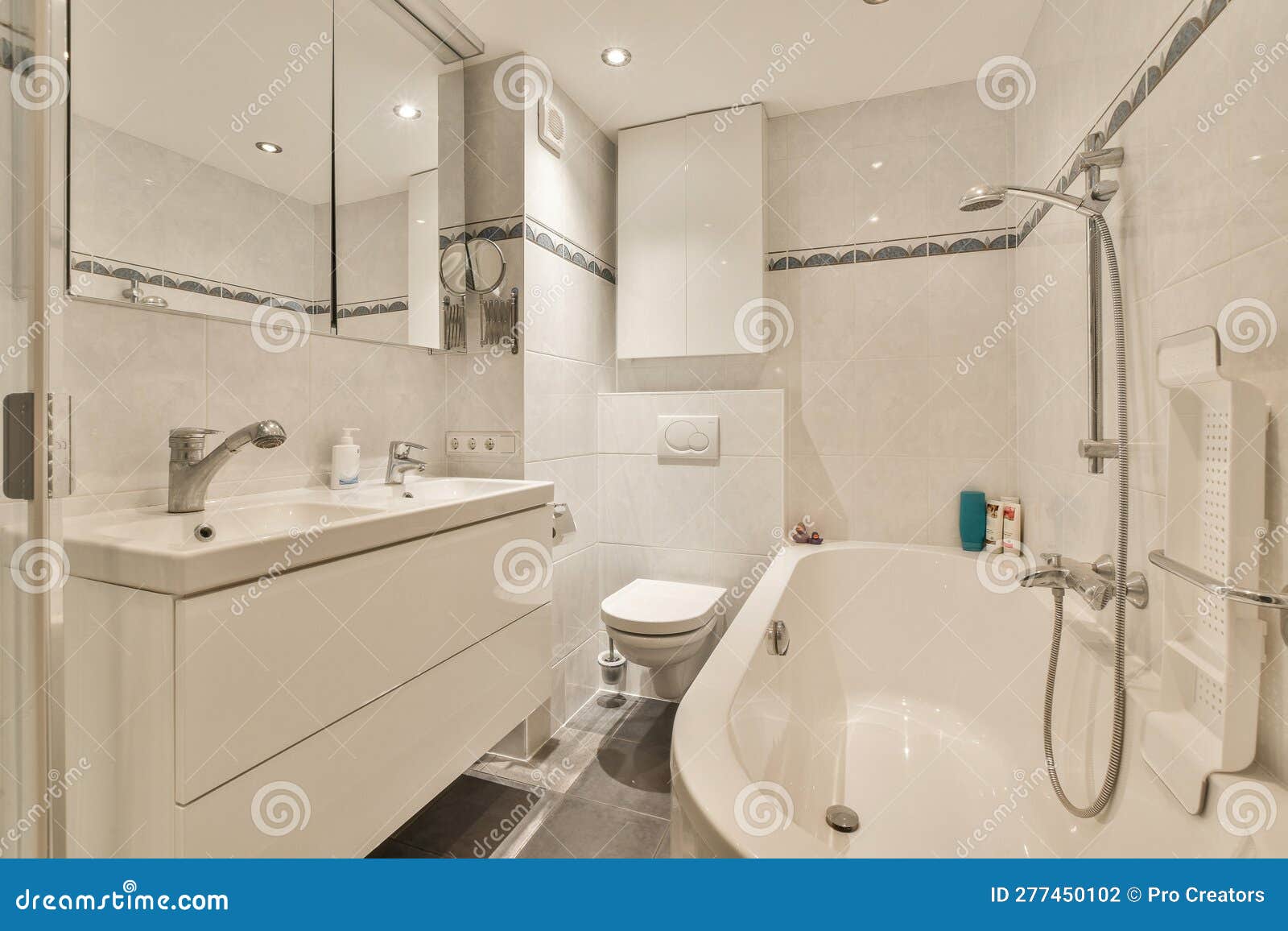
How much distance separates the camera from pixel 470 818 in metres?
1.68

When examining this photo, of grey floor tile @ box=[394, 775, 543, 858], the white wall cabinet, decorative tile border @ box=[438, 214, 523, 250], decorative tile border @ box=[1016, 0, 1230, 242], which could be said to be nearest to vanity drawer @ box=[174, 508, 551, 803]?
the white wall cabinet

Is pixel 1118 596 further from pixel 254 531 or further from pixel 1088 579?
pixel 254 531

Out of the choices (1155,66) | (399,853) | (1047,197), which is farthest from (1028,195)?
(399,853)

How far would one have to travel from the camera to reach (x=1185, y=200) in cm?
105

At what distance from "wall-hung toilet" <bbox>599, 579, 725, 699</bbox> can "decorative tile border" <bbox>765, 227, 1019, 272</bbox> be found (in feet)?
4.49

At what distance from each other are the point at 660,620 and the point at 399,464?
0.94m

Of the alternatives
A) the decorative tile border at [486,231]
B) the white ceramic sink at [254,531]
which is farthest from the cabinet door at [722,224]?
the white ceramic sink at [254,531]

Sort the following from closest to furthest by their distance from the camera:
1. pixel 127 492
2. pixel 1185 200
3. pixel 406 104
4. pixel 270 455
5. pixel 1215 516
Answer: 1. pixel 1215 516
2. pixel 1185 200
3. pixel 127 492
4. pixel 270 455
5. pixel 406 104

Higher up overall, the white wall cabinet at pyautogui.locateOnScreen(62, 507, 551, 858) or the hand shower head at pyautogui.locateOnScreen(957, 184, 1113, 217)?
the hand shower head at pyautogui.locateOnScreen(957, 184, 1113, 217)

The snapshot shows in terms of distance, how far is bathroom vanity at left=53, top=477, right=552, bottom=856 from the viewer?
34.7 inches

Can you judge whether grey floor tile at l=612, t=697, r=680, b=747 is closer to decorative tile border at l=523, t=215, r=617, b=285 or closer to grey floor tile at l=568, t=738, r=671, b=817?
grey floor tile at l=568, t=738, r=671, b=817

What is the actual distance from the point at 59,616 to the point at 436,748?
0.90m
